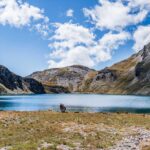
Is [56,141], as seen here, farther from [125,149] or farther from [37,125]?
[37,125]

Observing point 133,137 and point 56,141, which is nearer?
point 56,141

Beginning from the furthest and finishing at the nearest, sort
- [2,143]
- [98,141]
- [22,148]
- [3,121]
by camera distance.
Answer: [3,121] → [98,141] → [2,143] → [22,148]

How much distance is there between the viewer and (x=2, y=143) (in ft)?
102

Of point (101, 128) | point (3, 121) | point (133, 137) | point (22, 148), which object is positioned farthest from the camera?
point (3, 121)

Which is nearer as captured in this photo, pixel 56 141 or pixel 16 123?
pixel 56 141

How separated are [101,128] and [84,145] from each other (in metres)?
10.7

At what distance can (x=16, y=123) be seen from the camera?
43.9 metres

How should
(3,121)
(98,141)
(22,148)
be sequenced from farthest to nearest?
1. (3,121)
2. (98,141)
3. (22,148)

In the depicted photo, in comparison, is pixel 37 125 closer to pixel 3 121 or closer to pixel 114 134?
pixel 3 121

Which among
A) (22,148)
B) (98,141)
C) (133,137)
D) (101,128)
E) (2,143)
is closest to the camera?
(22,148)

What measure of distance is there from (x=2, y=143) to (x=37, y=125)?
37.7ft

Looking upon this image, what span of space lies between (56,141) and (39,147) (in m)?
2.82

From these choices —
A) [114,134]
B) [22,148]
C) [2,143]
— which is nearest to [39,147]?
[22,148]

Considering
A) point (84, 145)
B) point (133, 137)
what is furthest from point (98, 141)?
point (133, 137)
